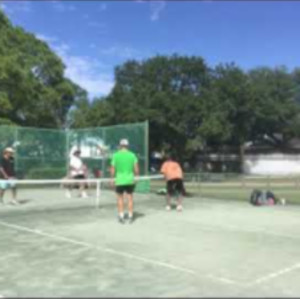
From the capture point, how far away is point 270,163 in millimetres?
66938

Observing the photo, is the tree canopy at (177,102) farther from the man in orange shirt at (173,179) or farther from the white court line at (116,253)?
the white court line at (116,253)

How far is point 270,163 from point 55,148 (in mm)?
44753

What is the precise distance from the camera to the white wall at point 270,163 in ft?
218

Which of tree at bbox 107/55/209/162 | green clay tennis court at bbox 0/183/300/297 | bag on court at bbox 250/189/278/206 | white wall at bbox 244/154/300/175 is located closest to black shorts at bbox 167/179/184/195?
green clay tennis court at bbox 0/183/300/297

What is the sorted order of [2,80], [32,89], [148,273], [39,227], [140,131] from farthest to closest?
[32,89] → [2,80] → [140,131] → [39,227] → [148,273]

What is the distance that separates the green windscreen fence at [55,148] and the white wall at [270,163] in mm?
42729

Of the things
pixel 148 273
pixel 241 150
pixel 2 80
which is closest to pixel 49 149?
pixel 2 80

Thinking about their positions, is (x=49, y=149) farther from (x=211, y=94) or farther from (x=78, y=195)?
(x=211, y=94)

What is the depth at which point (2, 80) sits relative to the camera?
32969mm

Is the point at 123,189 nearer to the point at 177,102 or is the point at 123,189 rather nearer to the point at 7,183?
the point at 7,183

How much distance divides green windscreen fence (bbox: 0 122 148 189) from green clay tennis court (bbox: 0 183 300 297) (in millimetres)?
8747

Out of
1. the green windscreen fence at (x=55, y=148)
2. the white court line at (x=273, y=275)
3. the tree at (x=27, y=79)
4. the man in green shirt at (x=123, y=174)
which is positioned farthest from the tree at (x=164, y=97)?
the white court line at (x=273, y=275)

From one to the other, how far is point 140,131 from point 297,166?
46.8 meters

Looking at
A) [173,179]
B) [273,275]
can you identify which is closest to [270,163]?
[173,179]
